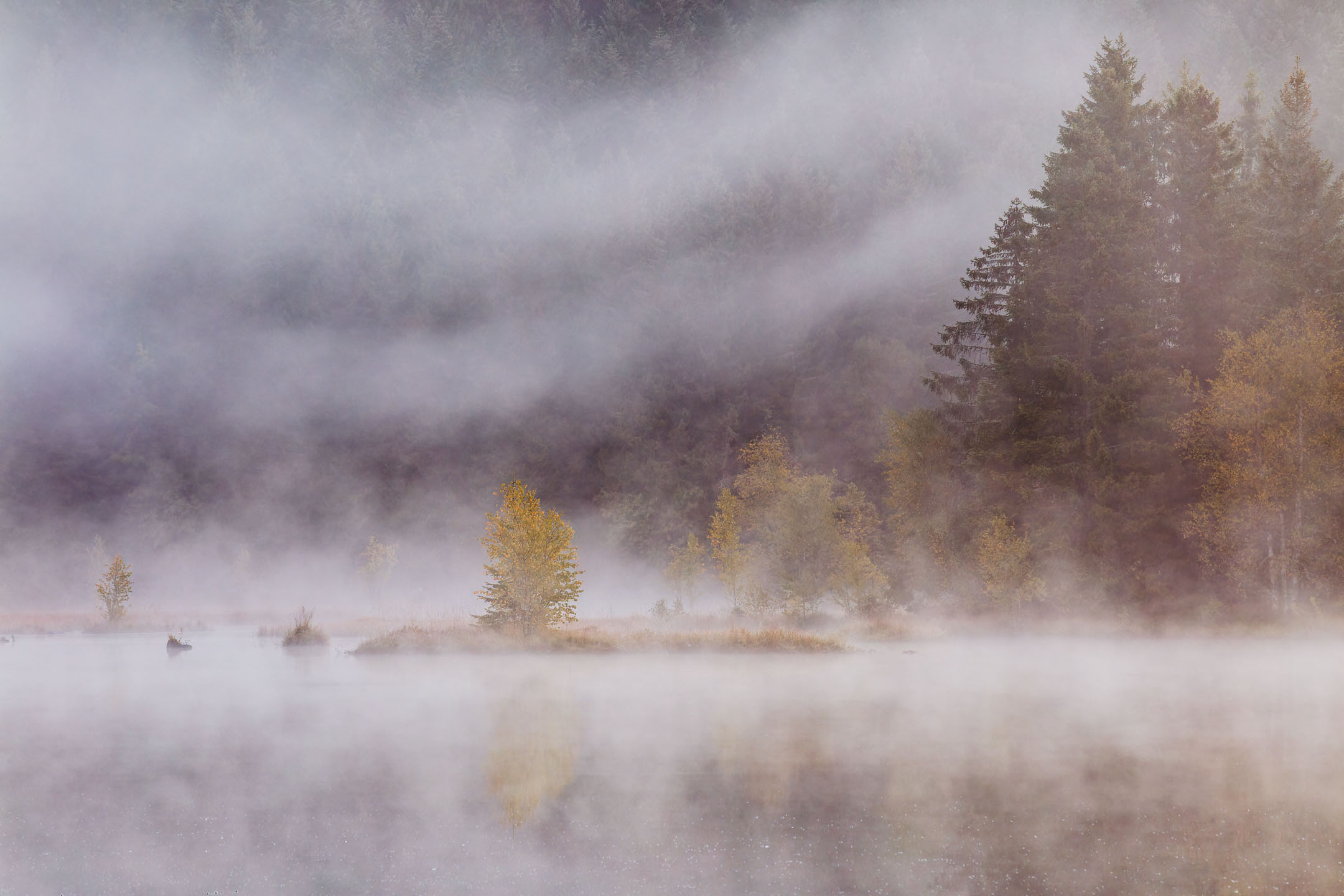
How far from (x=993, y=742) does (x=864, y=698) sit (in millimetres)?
7850

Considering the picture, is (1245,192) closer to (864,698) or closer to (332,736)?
(864,698)

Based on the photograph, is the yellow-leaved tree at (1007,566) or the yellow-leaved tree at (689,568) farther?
the yellow-leaved tree at (689,568)

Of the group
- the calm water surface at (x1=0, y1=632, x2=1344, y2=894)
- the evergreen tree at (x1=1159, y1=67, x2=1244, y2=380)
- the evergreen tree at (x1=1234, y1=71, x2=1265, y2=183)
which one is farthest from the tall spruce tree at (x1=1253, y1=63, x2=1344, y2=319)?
the calm water surface at (x1=0, y1=632, x2=1344, y2=894)

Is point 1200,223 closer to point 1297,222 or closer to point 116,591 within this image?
point 1297,222

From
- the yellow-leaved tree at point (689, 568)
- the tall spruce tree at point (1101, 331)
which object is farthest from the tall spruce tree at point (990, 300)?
the yellow-leaved tree at point (689, 568)

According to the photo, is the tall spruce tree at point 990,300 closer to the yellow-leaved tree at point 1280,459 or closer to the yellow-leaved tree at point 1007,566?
the yellow-leaved tree at point 1007,566

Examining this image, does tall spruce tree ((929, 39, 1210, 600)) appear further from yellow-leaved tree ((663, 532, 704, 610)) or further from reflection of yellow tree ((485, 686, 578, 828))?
reflection of yellow tree ((485, 686, 578, 828))

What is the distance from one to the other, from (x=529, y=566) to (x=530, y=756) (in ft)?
88.1

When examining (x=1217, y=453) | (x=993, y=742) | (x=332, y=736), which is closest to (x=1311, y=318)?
(x=1217, y=453)

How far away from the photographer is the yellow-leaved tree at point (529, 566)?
4675 centimetres

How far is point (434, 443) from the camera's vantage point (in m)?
146

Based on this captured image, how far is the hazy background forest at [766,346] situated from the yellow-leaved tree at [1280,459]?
0.17 metres

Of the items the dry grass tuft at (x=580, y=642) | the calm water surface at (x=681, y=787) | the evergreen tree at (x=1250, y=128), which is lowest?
the calm water surface at (x=681, y=787)

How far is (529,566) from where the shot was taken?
46.7 meters
